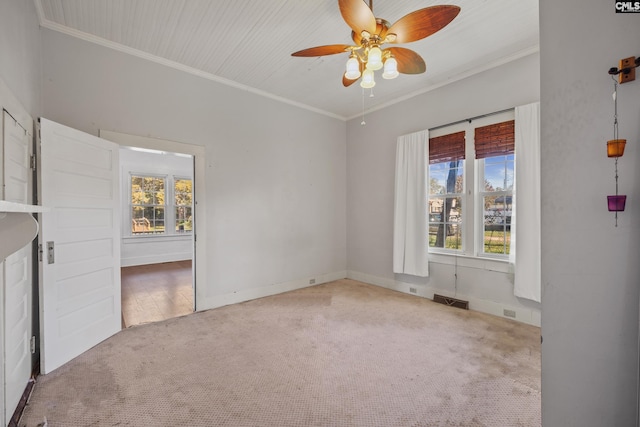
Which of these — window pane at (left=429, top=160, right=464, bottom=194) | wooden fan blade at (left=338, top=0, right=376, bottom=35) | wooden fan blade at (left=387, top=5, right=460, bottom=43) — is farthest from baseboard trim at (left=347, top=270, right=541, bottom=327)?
wooden fan blade at (left=338, top=0, right=376, bottom=35)

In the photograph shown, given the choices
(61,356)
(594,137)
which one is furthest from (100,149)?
(594,137)

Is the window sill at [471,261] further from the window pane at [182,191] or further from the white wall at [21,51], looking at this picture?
the window pane at [182,191]

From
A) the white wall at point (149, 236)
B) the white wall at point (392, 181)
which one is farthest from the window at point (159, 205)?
the white wall at point (392, 181)

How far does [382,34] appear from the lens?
2.15m

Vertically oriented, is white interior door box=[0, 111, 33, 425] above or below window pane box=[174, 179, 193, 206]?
below

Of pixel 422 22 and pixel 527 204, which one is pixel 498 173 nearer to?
pixel 527 204

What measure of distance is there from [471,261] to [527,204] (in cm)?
100

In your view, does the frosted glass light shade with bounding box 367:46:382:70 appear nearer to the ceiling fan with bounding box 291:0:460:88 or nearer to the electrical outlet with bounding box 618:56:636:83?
the ceiling fan with bounding box 291:0:460:88

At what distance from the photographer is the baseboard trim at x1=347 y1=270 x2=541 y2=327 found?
3139mm

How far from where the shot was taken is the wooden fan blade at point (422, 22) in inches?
72.1

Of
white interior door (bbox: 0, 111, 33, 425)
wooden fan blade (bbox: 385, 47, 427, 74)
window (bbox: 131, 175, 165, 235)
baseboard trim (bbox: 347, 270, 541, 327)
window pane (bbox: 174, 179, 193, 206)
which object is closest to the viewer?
white interior door (bbox: 0, 111, 33, 425)

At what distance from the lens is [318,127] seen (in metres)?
4.93

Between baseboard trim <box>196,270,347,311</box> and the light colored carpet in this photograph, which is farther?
baseboard trim <box>196,270,347,311</box>

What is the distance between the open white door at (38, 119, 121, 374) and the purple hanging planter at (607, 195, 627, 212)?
3.47 meters
